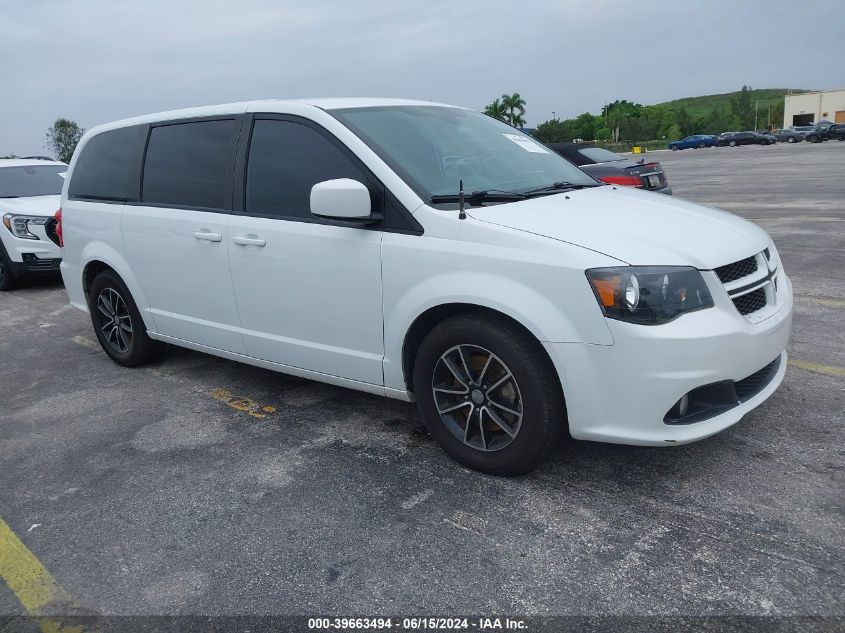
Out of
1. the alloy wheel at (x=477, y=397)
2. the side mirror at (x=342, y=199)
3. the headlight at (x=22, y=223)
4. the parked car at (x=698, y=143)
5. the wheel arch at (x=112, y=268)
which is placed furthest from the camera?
the parked car at (x=698, y=143)

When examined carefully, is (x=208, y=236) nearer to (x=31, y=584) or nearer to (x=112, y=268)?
(x=112, y=268)

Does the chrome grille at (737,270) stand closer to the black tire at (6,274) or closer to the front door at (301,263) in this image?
the front door at (301,263)

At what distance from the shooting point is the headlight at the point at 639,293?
2.91 metres

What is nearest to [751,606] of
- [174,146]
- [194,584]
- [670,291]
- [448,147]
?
[670,291]

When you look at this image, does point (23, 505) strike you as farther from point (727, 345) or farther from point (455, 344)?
point (727, 345)

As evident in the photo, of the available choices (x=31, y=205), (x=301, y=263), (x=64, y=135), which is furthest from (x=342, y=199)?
(x=64, y=135)

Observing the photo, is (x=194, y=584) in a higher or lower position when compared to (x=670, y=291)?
lower

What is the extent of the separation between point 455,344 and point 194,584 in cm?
146

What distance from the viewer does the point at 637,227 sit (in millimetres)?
3285

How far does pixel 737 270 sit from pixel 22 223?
8850mm

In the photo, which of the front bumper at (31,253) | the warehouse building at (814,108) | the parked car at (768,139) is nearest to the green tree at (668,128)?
the warehouse building at (814,108)

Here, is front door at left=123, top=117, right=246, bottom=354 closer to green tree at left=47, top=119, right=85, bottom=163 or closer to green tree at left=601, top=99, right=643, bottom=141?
green tree at left=47, top=119, right=85, bottom=163

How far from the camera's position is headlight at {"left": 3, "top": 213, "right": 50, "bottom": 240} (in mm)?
9156

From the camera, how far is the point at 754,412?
12.9 feet
